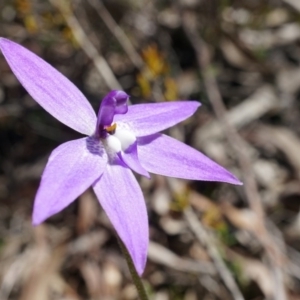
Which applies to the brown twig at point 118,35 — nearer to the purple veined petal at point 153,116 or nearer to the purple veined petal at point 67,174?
the purple veined petal at point 153,116

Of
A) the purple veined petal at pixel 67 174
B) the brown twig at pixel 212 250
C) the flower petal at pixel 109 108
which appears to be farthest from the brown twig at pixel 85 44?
the purple veined petal at pixel 67 174

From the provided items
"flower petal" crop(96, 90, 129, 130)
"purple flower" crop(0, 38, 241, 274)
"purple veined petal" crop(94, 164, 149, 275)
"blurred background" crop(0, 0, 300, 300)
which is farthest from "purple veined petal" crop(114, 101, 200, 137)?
"blurred background" crop(0, 0, 300, 300)

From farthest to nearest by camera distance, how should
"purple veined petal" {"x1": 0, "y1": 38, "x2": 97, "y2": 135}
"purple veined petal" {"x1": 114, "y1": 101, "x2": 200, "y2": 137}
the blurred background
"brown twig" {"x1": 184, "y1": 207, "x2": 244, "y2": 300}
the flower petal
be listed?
the blurred background, "brown twig" {"x1": 184, "y1": 207, "x2": 244, "y2": 300}, "purple veined petal" {"x1": 114, "y1": 101, "x2": 200, "y2": 137}, the flower petal, "purple veined petal" {"x1": 0, "y1": 38, "x2": 97, "y2": 135}

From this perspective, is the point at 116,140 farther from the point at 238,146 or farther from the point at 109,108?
the point at 238,146

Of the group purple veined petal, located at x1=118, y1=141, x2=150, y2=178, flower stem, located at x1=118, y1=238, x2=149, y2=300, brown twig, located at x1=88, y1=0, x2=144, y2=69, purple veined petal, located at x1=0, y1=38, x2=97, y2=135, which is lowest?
brown twig, located at x1=88, y1=0, x2=144, y2=69

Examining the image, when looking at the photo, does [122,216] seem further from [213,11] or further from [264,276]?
[213,11]

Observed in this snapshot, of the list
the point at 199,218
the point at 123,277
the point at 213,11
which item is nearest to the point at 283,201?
the point at 199,218

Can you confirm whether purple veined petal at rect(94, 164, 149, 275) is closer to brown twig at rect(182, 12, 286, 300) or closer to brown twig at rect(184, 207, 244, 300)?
brown twig at rect(184, 207, 244, 300)
